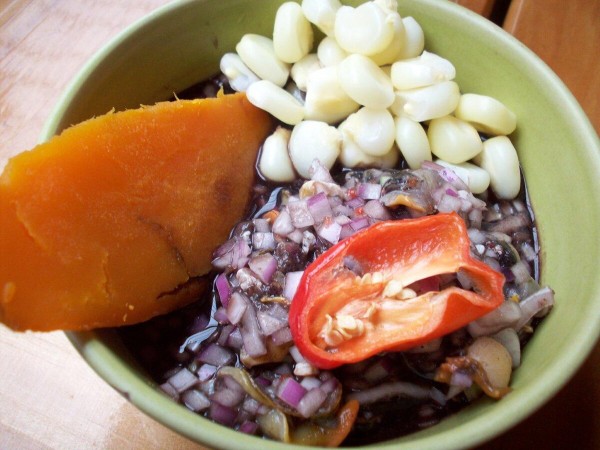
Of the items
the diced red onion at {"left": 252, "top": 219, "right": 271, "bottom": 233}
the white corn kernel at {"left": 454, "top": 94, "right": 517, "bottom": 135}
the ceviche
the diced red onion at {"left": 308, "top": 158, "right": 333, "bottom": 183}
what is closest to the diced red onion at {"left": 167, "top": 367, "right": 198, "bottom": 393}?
the ceviche

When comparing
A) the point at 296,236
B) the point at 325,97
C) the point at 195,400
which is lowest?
the point at 195,400

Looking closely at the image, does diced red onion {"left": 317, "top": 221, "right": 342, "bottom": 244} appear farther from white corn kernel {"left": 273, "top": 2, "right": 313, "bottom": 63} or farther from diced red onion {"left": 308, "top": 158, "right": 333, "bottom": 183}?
white corn kernel {"left": 273, "top": 2, "right": 313, "bottom": 63}

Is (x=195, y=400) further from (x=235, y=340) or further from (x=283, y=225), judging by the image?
(x=283, y=225)

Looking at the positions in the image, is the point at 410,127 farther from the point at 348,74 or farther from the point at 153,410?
the point at 153,410

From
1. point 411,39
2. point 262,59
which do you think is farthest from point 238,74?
point 411,39

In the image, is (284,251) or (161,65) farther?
(161,65)

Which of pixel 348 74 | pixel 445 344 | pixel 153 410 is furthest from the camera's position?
pixel 348 74

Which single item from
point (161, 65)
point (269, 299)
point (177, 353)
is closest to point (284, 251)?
point (269, 299)
